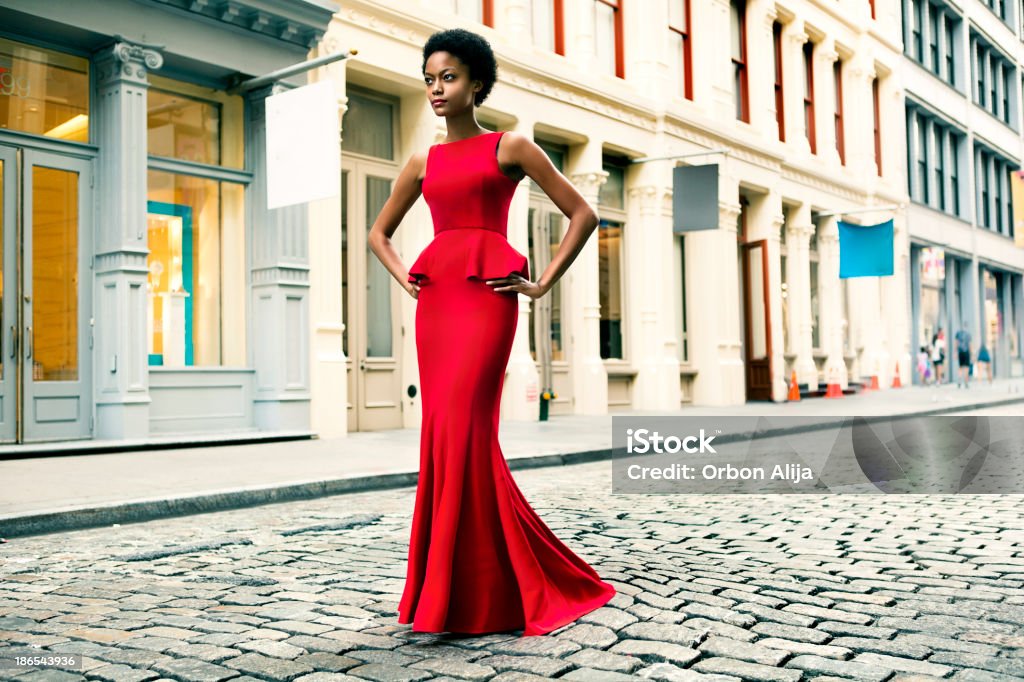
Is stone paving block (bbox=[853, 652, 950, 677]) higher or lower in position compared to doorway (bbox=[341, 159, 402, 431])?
lower

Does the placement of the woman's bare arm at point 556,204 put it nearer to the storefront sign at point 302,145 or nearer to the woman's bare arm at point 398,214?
the woman's bare arm at point 398,214

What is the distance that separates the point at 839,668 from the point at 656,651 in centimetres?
58

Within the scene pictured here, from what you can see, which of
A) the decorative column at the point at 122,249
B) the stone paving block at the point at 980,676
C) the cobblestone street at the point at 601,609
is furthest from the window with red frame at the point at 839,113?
the stone paving block at the point at 980,676

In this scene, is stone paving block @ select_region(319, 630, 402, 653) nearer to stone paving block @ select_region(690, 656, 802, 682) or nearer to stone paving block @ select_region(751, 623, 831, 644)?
stone paving block @ select_region(690, 656, 802, 682)

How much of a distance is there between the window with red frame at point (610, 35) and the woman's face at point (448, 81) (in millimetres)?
16190

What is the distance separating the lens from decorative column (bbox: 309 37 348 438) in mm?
13102

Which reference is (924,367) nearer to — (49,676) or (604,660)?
(604,660)

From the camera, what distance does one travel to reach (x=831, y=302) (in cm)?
2730

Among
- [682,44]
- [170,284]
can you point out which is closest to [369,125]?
[170,284]

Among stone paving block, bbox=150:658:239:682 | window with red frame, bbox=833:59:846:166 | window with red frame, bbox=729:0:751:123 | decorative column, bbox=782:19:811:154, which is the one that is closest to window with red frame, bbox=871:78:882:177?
window with red frame, bbox=833:59:846:166

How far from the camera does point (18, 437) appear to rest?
10570mm

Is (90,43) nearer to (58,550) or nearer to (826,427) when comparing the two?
(58,550)

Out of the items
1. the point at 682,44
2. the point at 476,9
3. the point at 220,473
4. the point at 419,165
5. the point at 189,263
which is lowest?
the point at 220,473

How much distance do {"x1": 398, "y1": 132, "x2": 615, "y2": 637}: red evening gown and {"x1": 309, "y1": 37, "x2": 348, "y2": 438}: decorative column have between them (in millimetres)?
9495
